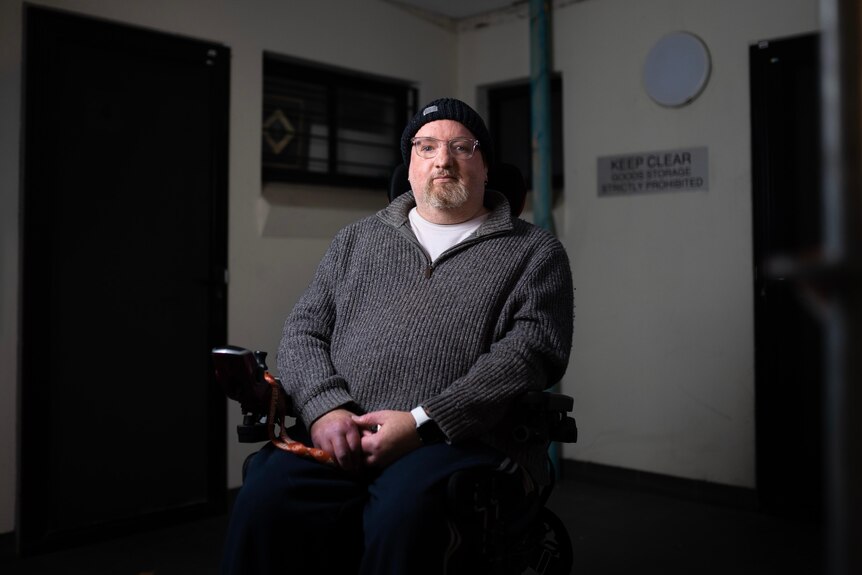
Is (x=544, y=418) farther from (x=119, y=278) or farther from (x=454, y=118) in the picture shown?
(x=119, y=278)

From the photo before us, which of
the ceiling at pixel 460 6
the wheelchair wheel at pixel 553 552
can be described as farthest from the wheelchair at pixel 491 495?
the ceiling at pixel 460 6

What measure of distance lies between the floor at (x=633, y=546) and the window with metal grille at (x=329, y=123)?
1.56 m

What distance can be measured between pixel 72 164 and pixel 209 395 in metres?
1.03

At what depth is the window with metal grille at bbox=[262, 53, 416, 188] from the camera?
365 cm

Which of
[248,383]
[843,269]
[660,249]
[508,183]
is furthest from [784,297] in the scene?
[843,269]

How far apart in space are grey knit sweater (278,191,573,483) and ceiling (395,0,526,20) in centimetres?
230

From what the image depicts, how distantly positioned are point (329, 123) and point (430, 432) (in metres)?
2.45

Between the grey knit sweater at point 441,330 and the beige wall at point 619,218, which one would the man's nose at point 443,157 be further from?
the beige wall at point 619,218

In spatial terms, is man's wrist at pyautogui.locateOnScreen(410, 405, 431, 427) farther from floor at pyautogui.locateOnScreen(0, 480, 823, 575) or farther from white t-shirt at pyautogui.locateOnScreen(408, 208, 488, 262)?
floor at pyautogui.locateOnScreen(0, 480, 823, 575)

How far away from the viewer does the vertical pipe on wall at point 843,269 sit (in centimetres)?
45

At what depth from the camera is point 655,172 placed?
11.8 ft

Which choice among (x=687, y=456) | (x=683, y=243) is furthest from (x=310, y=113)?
(x=687, y=456)

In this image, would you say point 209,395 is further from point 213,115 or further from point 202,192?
point 213,115

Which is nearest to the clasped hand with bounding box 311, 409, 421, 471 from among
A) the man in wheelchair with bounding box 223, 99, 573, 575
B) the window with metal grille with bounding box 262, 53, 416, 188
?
the man in wheelchair with bounding box 223, 99, 573, 575
